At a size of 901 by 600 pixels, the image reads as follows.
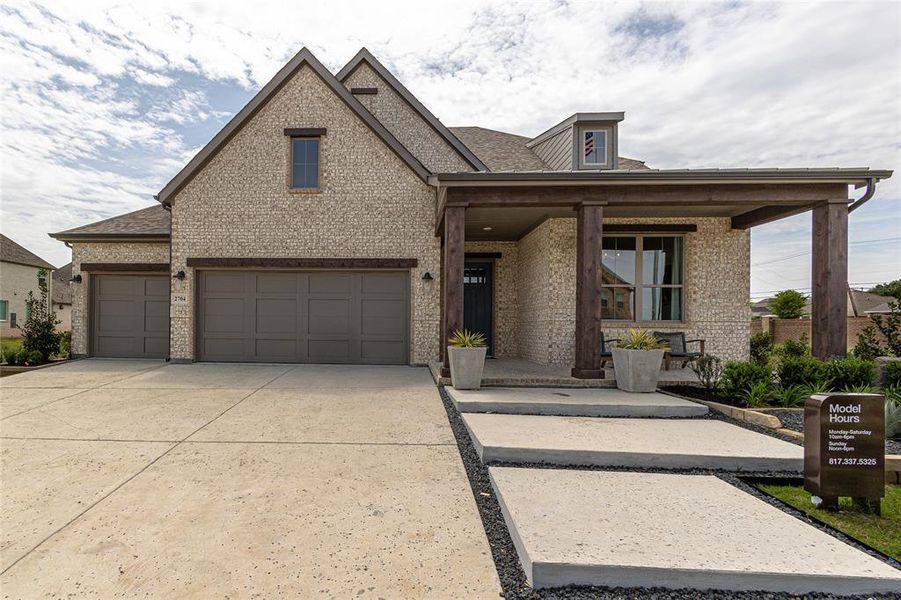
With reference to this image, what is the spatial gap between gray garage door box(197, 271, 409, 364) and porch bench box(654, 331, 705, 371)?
18.6 ft

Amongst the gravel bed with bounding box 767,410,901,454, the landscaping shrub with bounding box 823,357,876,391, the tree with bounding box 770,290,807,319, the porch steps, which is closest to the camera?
the gravel bed with bounding box 767,410,901,454

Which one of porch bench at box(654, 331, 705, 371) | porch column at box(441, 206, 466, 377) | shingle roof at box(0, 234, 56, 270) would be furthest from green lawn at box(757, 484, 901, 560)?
shingle roof at box(0, 234, 56, 270)

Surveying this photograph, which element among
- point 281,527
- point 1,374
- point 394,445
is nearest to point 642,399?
point 394,445

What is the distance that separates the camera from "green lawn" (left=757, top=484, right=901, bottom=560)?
258 cm

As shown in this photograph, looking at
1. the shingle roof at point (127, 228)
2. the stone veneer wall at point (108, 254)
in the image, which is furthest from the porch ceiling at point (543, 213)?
the stone veneer wall at point (108, 254)

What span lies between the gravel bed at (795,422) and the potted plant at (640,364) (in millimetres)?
1457

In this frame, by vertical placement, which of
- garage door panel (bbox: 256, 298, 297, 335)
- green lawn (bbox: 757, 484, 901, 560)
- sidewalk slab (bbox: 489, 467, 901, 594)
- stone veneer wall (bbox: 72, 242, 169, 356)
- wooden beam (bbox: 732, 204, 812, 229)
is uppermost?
wooden beam (bbox: 732, 204, 812, 229)

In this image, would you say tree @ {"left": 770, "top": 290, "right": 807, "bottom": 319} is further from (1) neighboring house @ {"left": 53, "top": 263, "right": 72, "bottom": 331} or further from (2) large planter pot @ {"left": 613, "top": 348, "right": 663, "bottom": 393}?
(1) neighboring house @ {"left": 53, "top": 263, "right": 72, "bottom": 331}

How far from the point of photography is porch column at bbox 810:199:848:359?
21.2 feet

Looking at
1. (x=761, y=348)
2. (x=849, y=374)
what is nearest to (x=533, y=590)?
(x=849, y=374)

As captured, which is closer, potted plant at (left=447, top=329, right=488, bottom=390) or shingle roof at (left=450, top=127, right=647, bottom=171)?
potted plant at (left=447, top=329, right=488, bottom=390)

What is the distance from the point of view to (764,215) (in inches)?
313

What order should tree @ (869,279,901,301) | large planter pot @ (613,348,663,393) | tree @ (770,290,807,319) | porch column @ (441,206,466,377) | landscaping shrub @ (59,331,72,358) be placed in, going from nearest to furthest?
large planter pot @ (613,348,663,393)
porch column @ (441,206,466,377)
tree @ (869,279,901,301)
landscaping shrub @ (59,331,72,358)
tree @ (770,290,807,319)

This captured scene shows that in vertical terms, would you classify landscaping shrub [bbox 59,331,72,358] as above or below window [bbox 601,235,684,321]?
below
